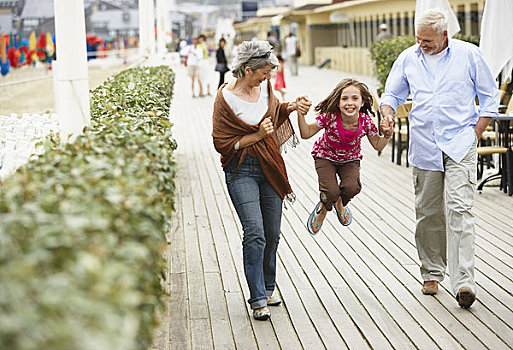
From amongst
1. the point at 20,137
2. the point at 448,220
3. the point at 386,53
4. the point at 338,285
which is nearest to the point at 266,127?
the point at 448,220

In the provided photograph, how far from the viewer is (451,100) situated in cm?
473

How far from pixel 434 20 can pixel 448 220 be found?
1.19 meters

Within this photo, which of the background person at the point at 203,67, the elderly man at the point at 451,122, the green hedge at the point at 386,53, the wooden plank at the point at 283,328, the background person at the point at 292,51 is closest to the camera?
the wooden plank at the point at 283,328

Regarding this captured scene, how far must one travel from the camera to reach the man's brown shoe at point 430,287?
197 inches

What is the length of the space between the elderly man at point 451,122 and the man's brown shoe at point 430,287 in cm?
25

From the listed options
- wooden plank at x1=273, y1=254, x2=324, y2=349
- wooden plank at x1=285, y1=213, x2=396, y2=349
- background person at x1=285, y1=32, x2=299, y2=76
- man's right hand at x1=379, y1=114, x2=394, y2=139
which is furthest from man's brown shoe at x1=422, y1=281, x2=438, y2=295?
background person at x1=285, y1=32, x2=299, y2=76

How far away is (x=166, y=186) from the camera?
10.4 feet

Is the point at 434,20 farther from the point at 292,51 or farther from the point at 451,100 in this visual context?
the point at 292,51

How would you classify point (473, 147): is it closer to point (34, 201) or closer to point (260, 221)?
point (260, 221)

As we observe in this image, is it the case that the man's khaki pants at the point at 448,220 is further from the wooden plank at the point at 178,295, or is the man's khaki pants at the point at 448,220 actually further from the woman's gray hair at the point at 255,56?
the wooden plank at the point at 178,295

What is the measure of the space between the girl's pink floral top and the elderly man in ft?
0.66

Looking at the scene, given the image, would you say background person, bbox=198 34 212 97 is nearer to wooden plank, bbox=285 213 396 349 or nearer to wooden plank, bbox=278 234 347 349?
wooden plank, bbox=285 213 396 349

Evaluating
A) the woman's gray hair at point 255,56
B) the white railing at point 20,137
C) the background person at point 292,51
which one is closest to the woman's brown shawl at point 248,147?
the woman's gray hair at point 255,56

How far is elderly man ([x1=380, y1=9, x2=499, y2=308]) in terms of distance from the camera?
15.3ft
